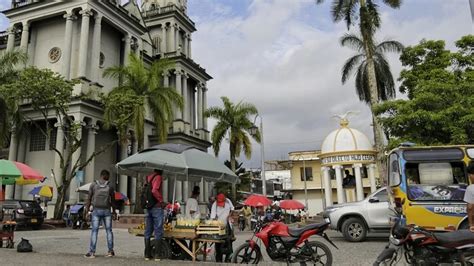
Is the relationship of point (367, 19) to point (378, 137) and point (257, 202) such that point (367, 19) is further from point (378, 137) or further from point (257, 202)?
point (257, 202)

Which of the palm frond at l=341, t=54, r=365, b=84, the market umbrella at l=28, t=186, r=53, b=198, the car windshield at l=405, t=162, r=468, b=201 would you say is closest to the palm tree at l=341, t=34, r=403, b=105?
the palm frond at l=341, t=54, r=365, b=84

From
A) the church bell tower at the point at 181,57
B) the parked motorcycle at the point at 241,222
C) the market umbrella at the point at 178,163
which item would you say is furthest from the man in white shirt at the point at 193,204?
the church bell tower at the point at 181,57

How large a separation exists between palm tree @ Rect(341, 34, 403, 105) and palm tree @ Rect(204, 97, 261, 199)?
8056 millimetres

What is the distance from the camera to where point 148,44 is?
41969 millimetres

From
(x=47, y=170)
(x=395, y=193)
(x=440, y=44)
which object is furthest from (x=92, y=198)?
(x=47, y=170)

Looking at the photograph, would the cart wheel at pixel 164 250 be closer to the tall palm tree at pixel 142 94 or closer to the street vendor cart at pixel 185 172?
the street vendor cart at pixel 185 172

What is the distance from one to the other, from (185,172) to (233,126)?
74.1 feet

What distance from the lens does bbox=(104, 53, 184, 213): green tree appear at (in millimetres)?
24297

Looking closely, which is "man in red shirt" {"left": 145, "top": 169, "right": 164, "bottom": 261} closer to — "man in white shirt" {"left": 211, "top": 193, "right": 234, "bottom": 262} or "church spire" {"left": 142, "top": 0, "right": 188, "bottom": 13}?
"man in white shirt" {"left": 211, "top": 193, "right": 234, "bottom": 262}

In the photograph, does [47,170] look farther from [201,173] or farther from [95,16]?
[201,173]

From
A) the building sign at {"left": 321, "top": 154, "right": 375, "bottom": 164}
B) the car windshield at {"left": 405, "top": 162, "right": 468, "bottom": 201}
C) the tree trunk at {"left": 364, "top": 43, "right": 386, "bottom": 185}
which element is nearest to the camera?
the car windshield at {"left": 405, "top": 162, "right": 468, "bottom": 201}

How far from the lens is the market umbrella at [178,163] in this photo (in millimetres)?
8680

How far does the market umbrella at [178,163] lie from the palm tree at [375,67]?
1765 cm

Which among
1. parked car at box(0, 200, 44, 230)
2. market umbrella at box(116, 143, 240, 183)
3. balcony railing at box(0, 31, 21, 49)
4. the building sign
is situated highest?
balcony railing at box(0, 31, 21, 49)
